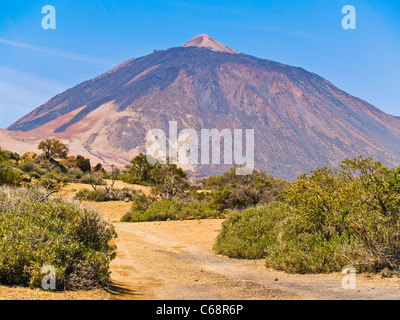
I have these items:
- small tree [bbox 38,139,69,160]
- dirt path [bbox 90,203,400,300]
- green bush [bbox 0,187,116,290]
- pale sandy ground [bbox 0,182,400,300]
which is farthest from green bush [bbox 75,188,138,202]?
green bush [bbox 0,187,116,290]

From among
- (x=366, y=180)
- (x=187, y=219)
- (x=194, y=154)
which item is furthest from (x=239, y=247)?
(x=194, y=154)

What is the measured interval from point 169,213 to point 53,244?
14.3 m

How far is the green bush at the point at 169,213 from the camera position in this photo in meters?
20.4

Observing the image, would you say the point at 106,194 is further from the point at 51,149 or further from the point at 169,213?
the point at 51,149

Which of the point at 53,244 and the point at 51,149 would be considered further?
the point at 51,149

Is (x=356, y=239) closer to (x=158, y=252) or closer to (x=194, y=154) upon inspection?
(x=158, y=252)

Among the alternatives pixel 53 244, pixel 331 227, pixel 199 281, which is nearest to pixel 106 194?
pixel 331 227

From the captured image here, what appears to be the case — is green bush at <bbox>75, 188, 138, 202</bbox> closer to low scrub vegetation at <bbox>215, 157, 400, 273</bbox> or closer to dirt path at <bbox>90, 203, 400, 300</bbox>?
dirt path at <bbox>90, 203, 400, 300</bbox>

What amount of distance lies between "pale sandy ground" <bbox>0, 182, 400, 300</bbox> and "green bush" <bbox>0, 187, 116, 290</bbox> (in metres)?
0.33

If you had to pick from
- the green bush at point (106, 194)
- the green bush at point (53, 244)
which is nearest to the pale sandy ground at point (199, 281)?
the green bush at point (53, 244)

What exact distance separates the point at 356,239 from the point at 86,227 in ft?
17.9

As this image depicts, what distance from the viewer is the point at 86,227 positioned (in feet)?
24.5

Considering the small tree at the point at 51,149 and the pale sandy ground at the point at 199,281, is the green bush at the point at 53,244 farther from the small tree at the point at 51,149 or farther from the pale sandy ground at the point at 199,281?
the small tree at the point at 51,149

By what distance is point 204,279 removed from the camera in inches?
318
